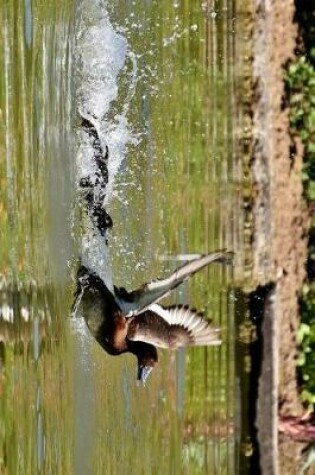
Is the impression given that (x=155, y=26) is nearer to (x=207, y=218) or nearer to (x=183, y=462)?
(x=207, y=218)

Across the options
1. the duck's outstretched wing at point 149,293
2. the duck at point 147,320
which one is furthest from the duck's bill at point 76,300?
the duck's outstretched wing at point 149,293

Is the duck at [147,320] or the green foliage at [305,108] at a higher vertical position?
the green foliage at [305,108]

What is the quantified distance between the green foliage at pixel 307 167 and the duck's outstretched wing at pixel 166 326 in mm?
327

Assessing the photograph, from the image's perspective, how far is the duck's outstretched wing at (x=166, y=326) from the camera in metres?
A: 2.30

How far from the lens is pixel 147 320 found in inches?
91.3

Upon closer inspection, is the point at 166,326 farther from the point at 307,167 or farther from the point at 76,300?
the point at 307,167

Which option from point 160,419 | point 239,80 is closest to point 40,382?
point 160,419

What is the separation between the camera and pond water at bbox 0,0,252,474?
256cm

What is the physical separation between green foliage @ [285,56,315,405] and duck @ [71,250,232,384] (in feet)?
0.80

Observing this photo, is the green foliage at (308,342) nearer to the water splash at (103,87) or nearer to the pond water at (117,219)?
the pond water at (117,219)

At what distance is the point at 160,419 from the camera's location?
270 cm

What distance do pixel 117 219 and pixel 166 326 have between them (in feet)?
1.59

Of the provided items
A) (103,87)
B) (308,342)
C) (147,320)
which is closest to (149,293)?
(147,320)

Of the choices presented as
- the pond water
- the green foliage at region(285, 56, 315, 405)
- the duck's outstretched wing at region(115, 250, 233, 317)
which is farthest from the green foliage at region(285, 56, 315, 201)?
the duck's outstretched wing at region(115, 250, 233, 317)
